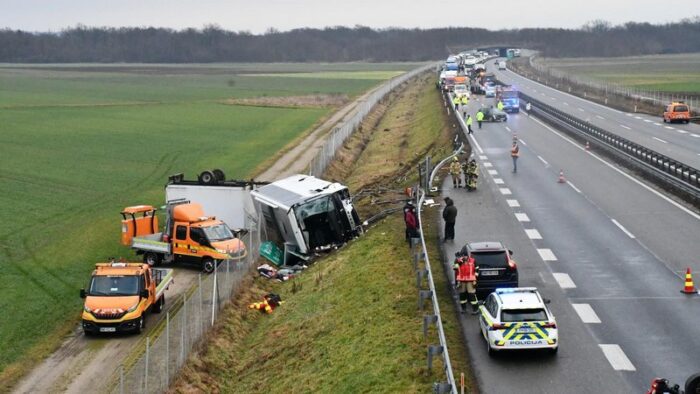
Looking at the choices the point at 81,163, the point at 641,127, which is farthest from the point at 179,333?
the point at 641,127

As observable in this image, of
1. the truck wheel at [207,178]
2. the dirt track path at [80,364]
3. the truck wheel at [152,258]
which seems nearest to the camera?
the dirt track path at [80,364]

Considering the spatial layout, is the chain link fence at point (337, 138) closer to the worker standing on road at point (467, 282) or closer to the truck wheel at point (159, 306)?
the truck wheel at point (159, 306)

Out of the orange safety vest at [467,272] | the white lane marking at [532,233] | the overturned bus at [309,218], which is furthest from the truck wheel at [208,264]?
the orange safety vest at [467,272]

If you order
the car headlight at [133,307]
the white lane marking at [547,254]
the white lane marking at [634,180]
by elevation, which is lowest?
the white lane marking at [634,180]

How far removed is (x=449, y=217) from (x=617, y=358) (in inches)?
527

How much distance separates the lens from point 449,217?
1407 inches

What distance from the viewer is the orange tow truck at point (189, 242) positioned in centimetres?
3869

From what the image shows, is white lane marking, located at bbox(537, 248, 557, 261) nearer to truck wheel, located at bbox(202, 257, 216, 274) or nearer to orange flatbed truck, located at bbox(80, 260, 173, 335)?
truck wheel, located at bbox(202, 257, 216, 274)

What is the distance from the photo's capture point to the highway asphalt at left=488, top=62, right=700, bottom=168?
208 feet

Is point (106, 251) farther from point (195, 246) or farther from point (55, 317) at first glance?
point (55, 317)

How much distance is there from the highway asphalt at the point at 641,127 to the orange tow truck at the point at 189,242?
91.8 feet

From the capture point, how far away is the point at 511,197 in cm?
4609

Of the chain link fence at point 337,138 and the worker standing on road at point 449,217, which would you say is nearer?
the worker standing on road at point 449,217

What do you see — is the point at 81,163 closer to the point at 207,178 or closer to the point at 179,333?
the point at 207,178
